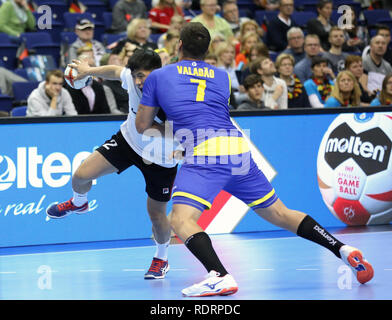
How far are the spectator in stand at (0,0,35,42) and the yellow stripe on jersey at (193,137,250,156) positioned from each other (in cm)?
677

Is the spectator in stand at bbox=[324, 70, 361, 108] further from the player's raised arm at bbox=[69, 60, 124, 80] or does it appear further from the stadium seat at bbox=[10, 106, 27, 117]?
the player's raised arm at bbox=[69, 60, 124, 80]

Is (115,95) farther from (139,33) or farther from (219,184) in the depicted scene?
(219,184)

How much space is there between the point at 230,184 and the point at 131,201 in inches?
113

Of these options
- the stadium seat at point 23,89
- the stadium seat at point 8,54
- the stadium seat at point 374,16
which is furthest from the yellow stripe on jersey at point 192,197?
the stadium seat at point 374,16

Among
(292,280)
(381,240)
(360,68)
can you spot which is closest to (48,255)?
(292,280)

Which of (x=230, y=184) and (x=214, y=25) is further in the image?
(x=214, y=25)

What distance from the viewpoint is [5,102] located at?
965 cm

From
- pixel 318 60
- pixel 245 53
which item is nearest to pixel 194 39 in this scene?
pixel 318 60

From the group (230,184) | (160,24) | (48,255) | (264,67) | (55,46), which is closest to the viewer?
(230,184)

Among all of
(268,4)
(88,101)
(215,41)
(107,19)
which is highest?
(268,4)

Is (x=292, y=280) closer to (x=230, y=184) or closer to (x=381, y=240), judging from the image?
Result: (x=230, y=184)

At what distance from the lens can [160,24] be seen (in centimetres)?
1280

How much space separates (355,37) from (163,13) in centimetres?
320

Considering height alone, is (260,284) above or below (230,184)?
below
